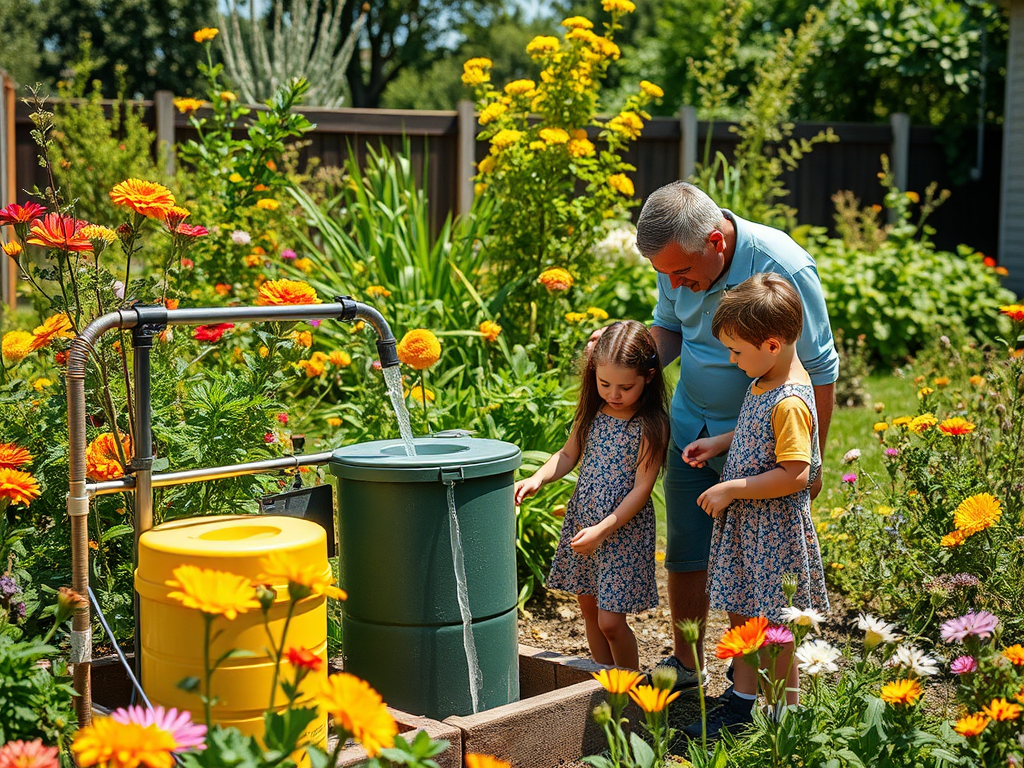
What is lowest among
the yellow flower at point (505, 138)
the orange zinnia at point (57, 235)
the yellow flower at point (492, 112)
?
the orange zinnia at point (57, 235)

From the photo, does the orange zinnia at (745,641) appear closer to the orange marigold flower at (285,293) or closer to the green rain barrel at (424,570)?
the green rain barrel at (424,570)

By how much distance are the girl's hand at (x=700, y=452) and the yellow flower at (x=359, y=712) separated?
4.96 feet

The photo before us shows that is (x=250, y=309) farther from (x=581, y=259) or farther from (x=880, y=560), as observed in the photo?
(x=581, y=259)

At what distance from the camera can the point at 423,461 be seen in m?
2.30

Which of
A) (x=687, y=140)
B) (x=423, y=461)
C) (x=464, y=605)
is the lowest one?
(x=464, y=605)

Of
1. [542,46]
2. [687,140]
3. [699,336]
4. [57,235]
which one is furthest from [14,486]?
[687,140]

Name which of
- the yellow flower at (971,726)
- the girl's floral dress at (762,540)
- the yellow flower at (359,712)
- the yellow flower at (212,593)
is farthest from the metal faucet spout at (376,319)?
the yellow flower at (971,726)

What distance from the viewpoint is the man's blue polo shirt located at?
2666 millimetres

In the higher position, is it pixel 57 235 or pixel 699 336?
pixel 57 235

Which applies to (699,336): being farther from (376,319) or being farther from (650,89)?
(650,89)

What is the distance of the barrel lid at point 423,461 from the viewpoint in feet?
7.47

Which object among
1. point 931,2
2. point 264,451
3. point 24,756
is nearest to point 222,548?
point 24,756

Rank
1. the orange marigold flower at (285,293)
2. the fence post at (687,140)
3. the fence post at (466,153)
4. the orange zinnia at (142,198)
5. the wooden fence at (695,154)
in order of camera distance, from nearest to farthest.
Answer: the orange zinnia at (142,198)
the orange marigold flower at (285,293)
the wooden fence at (695,154)
the fence post at (466,153)
the fence post at (687,140)

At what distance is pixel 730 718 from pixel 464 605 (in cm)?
77
